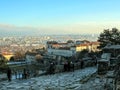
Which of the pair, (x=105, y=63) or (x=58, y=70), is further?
(x=58, y=70)

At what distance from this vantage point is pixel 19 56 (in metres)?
143

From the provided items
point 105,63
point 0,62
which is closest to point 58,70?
point 105,63

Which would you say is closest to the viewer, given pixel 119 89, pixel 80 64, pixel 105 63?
pixel 119 89

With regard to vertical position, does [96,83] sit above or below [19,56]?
above

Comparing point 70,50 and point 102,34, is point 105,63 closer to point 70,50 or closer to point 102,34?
point 102,34

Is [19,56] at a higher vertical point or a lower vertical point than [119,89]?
lower

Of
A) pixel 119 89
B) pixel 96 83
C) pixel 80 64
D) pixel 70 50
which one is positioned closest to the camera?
pixel 119 89

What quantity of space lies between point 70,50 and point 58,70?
10781 cm

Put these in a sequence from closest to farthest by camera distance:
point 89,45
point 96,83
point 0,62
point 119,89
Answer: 1. point 119,89
2. point 96,83
3. point 0,62
4. point 89,45

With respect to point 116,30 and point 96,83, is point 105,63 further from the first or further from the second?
point 116,30

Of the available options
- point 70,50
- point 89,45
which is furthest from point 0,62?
point 89,45

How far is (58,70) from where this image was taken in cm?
2916

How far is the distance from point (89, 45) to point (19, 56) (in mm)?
32065

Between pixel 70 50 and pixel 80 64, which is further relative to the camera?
pixel 70 50
